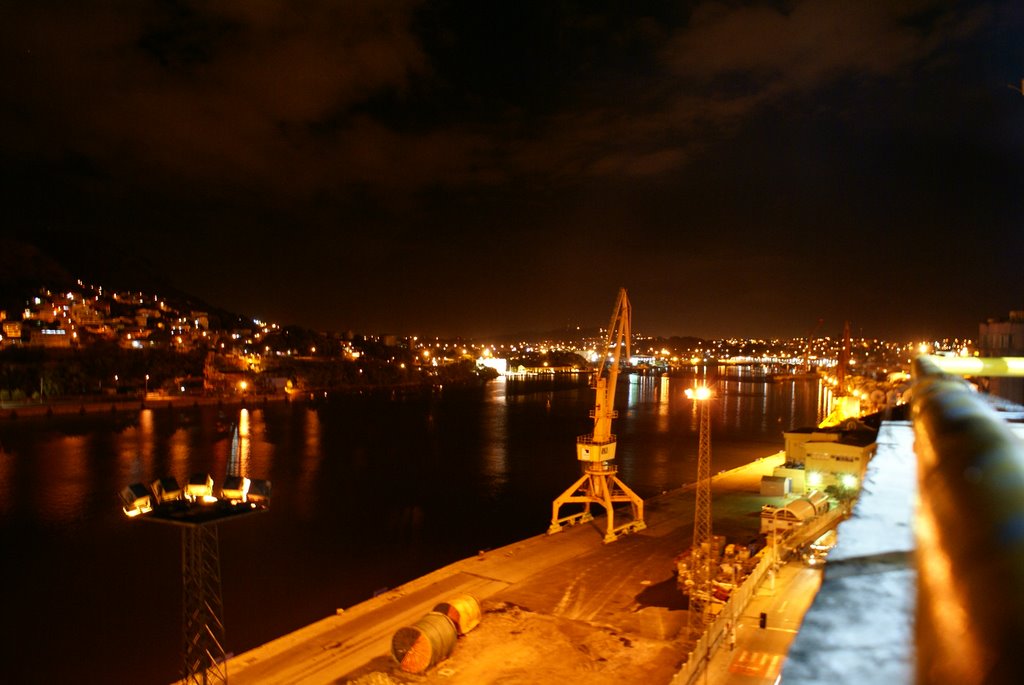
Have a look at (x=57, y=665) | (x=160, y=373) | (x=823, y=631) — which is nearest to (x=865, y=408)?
(x=57, y=665)

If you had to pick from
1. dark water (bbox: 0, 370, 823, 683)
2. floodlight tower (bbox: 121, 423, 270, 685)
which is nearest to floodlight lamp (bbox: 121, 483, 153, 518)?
floodlight tower (bbox: 121, 423, 270, 685)

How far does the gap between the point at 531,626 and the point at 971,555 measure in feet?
15.2

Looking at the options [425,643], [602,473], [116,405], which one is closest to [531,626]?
[425,643]

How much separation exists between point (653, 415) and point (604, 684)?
17377 mm

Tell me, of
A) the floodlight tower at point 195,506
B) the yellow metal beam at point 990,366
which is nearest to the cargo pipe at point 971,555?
the yellow metal beam at point 990,366

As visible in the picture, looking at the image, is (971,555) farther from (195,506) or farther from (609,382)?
(609,382)

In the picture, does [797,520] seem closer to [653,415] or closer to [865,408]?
[865,408]

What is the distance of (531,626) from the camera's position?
178 inches

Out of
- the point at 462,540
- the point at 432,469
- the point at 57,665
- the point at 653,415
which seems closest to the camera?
the point at 57,665

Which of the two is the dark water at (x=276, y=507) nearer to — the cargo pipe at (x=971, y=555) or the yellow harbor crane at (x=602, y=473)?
the yellow harbor crane at (x=602, y=473)

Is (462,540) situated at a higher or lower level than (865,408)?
lower

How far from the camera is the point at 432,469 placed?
1202 centimetres

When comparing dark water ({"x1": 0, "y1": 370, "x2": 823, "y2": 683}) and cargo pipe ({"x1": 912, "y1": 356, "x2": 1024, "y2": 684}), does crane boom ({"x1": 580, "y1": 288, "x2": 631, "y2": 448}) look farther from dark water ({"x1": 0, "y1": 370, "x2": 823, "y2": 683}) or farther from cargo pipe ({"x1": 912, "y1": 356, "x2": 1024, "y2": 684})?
cargo pipe ({"x1": 912, "y1": 356, "x2": 1024, "y2": 684})

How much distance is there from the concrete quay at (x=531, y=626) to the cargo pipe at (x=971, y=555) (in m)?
3.89
